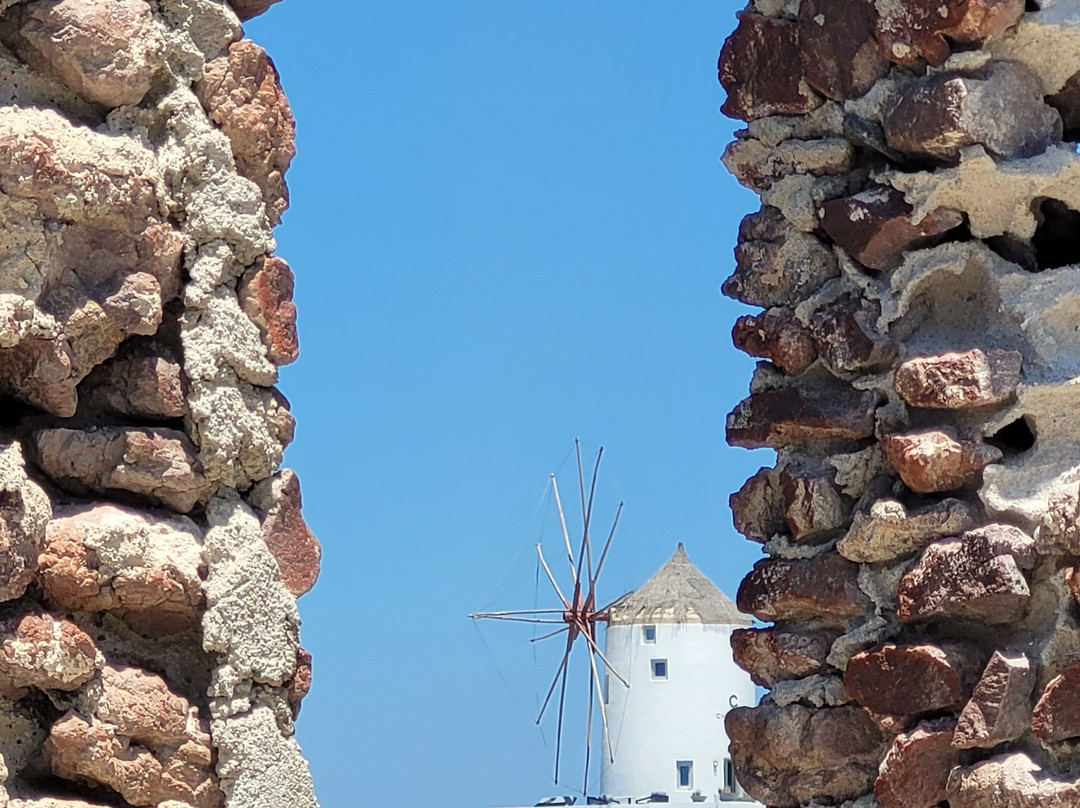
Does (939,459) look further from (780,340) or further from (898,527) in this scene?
(780,340)

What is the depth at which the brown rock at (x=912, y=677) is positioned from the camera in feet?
11.6

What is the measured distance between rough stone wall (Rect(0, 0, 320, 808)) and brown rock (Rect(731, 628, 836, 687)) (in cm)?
115

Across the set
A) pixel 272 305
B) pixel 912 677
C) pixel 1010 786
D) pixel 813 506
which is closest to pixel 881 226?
pixel 813 506

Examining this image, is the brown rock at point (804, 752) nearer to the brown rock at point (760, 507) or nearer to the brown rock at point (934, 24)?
the brown rock at point (760, 507)

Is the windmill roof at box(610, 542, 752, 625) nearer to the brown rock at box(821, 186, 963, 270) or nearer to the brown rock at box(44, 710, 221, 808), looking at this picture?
the brown rock at box(821, 186, 963, 270)

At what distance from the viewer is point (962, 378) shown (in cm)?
362

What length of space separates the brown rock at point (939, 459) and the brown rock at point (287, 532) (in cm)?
123

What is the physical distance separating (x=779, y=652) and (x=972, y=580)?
0.55m

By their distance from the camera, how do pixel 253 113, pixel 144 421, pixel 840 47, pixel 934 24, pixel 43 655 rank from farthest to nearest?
1. pixel 840 47
2. pixel 934 24
3. pixel 253 113
4. pixel 144 421
5. pixel 43 655

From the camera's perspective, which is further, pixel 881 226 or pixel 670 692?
pixel 670 692

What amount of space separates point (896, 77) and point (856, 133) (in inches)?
5.8

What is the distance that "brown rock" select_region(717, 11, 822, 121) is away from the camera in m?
4.06

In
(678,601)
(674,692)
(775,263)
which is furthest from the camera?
(678,601)

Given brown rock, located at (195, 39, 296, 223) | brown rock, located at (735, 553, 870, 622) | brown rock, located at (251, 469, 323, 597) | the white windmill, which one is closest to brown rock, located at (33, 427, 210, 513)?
brown rock, located at (251, 469, 323, 597)
